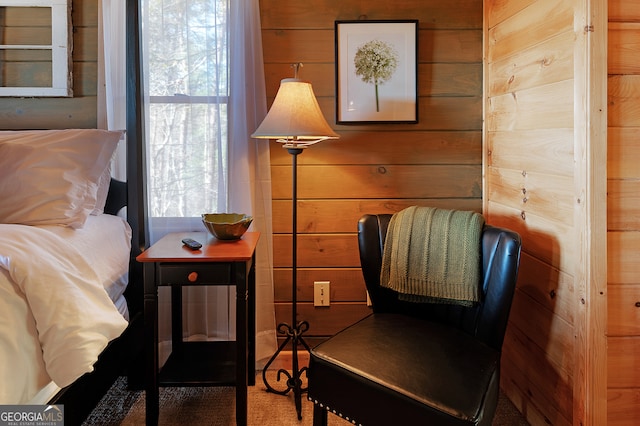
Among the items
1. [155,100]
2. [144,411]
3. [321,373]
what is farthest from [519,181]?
[144,411]

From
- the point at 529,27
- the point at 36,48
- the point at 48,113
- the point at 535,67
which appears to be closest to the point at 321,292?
the point at 535,67

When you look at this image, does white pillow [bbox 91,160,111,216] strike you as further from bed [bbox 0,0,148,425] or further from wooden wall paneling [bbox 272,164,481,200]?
wooden wall paneling [bbox 272,164,481,200]

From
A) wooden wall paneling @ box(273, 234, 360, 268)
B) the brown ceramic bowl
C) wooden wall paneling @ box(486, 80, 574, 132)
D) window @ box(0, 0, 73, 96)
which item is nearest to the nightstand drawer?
the brown ceramic bowl

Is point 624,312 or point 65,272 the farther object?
point 624,312

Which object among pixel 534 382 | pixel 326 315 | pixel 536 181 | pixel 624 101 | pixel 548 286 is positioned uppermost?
pixel 624 101

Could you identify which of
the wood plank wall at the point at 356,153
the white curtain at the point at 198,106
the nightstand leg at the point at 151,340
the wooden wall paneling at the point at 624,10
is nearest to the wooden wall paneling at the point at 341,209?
the wood plank wall at the point at 356,153

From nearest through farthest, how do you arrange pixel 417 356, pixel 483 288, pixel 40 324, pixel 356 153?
pixel 40 324 → pixel 417 356 → pixel 483 288 → pixel 356 153

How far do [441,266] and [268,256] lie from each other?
86 cm

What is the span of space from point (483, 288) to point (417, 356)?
1.27 feet

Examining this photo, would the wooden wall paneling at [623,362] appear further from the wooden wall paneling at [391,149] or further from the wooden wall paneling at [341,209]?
the wooden wall paneling at [391,149]

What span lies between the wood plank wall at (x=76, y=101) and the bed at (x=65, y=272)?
0.35 meters

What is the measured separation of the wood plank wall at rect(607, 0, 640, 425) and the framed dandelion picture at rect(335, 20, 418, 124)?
2.85 feet

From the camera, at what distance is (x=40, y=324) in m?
1.16

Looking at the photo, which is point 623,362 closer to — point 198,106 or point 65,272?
point 65,272
